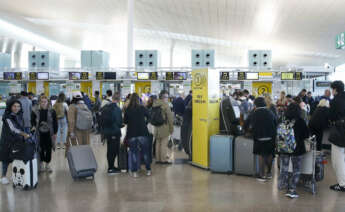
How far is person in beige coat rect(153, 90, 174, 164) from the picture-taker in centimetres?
808

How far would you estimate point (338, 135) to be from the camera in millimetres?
5875

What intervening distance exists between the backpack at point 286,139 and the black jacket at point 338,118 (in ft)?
3.13

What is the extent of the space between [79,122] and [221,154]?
132 inches

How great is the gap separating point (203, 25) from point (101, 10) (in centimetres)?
687

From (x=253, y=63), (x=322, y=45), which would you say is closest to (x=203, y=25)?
(x=253, y=63)

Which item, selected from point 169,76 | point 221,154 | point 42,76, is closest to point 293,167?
point 221,154

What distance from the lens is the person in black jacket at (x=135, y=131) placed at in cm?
695

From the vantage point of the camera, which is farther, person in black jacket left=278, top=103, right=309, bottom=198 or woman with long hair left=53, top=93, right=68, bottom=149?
woman with long hair left=53, top=93, right=68, bottom=149

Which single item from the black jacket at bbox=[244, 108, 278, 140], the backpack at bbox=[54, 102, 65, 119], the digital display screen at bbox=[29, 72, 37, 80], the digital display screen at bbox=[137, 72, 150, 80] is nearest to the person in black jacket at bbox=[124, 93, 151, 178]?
the black jacket at bbox=[244, 108, 278, 140]

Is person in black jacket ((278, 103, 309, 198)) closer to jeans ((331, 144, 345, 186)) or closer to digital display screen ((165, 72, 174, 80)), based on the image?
jeans ((331, 144, 345, 186))

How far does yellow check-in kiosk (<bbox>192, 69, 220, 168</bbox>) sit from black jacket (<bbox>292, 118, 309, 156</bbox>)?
2.36 meters

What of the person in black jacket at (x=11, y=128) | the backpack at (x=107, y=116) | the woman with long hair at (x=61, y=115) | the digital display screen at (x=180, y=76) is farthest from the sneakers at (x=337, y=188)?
the digital display screen at (x=180, y=76)

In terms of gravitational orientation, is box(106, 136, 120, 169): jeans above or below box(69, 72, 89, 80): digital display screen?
below

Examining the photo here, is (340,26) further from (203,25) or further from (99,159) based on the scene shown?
(99,159)
